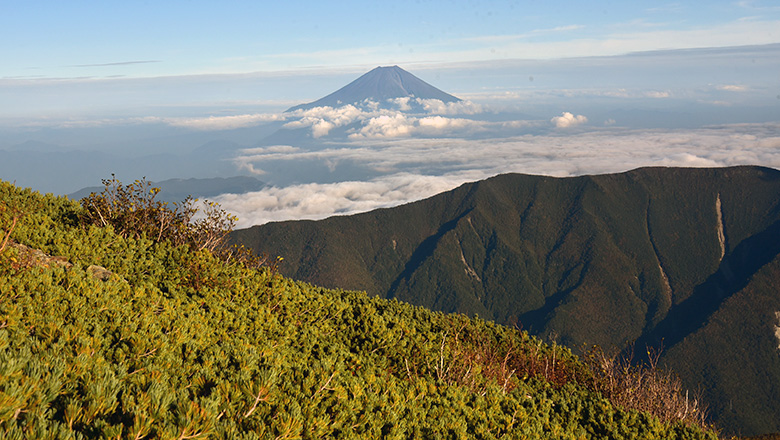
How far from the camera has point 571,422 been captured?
48.1 ft

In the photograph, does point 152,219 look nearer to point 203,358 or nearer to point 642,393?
point 203,358

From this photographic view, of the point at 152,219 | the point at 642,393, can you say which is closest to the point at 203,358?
the point at 152,219

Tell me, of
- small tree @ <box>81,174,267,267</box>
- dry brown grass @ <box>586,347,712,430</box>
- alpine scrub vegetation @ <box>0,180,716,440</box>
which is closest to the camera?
alpine scrub vegetation @ <box>0,180,716,440</box>

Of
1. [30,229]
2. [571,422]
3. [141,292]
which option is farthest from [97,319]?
[571,422]

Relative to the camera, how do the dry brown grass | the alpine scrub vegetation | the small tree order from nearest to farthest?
the alpine scrub vegetation, the dry brown grass, the small tree

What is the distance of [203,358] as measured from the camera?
1025 cm

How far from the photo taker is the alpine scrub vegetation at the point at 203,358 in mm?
A: 6984

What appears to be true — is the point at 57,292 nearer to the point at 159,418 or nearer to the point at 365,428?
the point at 159,418

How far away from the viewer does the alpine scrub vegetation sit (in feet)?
22.9

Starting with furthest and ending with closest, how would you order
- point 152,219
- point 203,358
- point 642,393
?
point 152,219 < point 642,393 < point 203,358

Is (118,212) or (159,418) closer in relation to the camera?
(159,418)

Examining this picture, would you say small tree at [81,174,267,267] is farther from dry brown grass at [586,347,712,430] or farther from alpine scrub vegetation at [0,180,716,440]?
dry brown grass at [586,347,712,430]

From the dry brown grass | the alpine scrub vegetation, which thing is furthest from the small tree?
the dry brown grass

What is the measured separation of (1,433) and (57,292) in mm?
7435
